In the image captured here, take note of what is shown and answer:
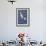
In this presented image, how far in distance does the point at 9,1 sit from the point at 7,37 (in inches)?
57.0

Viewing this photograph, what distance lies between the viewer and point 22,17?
5840mm

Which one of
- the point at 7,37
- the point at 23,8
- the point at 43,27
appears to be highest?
the point at 23,8

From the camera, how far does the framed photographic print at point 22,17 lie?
5801 mm

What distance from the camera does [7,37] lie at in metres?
5.85

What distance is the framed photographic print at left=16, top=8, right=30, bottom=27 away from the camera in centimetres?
580

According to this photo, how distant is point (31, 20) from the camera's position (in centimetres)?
579

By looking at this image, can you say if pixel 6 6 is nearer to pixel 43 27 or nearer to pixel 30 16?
pixel 30 16

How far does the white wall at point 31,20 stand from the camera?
5.77 meters

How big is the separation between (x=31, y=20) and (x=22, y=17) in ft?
1.26

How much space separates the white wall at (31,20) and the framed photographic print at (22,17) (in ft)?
0.39

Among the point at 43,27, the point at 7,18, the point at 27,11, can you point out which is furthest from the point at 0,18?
the point at 43,27

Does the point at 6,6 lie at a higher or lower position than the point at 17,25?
higher

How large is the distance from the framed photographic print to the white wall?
12cm

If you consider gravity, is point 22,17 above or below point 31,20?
above
